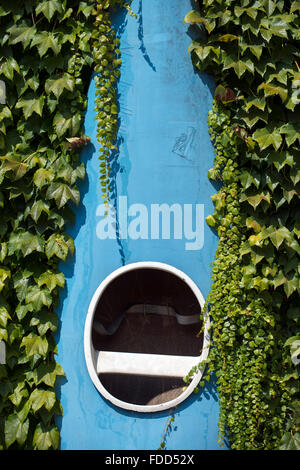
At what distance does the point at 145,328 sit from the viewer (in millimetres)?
3320

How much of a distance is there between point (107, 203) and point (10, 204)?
25.1 inches

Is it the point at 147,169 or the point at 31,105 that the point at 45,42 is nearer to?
the point at 31,105

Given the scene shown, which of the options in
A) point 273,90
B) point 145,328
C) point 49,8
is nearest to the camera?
point 273,90

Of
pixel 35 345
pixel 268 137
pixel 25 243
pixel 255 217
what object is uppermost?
pixel 268 137

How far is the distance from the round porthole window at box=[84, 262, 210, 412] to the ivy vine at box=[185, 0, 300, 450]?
28cm

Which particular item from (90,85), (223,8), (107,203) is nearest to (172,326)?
(107,203)

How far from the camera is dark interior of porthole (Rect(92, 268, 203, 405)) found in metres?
3.25

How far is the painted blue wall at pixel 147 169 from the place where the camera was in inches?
122

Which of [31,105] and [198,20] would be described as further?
[31,105]

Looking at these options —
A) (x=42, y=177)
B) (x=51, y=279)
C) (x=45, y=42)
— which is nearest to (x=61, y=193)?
(x=42, y=177)

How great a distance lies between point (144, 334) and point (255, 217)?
106cm

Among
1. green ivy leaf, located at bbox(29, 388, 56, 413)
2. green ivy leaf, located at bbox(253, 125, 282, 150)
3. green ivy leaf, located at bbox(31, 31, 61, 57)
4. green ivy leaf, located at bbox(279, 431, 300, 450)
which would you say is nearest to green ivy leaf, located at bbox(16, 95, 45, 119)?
green ivy leaf, located at bbox(31, 31, 61, 57)

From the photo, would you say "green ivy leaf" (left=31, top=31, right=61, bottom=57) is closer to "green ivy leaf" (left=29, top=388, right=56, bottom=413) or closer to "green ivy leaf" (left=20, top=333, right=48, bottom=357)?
"green ivy leaf" (left=20, top=333, right=48, bottom=357)

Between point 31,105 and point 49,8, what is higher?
point 49,8
